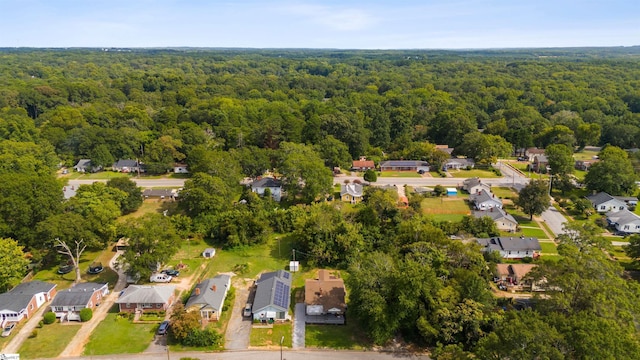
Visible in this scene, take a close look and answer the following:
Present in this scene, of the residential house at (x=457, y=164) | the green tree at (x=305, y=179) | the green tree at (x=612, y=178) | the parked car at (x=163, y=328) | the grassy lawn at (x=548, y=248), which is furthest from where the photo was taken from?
the residential house at (x=457, y=164)

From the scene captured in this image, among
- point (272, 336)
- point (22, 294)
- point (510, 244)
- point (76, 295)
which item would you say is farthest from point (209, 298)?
point (510, 244)

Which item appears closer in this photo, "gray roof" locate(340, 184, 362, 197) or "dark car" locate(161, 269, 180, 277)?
"dark car" locate(161, 269, 180, 277)

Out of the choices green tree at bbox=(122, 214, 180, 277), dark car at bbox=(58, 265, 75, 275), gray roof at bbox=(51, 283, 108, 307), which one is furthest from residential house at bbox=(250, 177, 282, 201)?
gray roof at bbox=(51, 283, 108, 307)

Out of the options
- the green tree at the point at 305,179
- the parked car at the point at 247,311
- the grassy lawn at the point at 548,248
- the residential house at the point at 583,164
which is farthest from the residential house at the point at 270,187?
the residential house at the point at 583,164

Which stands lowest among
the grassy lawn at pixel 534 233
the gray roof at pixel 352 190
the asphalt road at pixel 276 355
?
the asphalt road at pixel 276 355

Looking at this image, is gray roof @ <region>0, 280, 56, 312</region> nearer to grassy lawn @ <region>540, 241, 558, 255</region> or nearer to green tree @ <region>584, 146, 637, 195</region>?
grassy lawn @ <region>540, 241, 558, 255</region>

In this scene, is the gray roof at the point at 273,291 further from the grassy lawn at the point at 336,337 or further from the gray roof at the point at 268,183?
the gray roof at the point at 268,183
